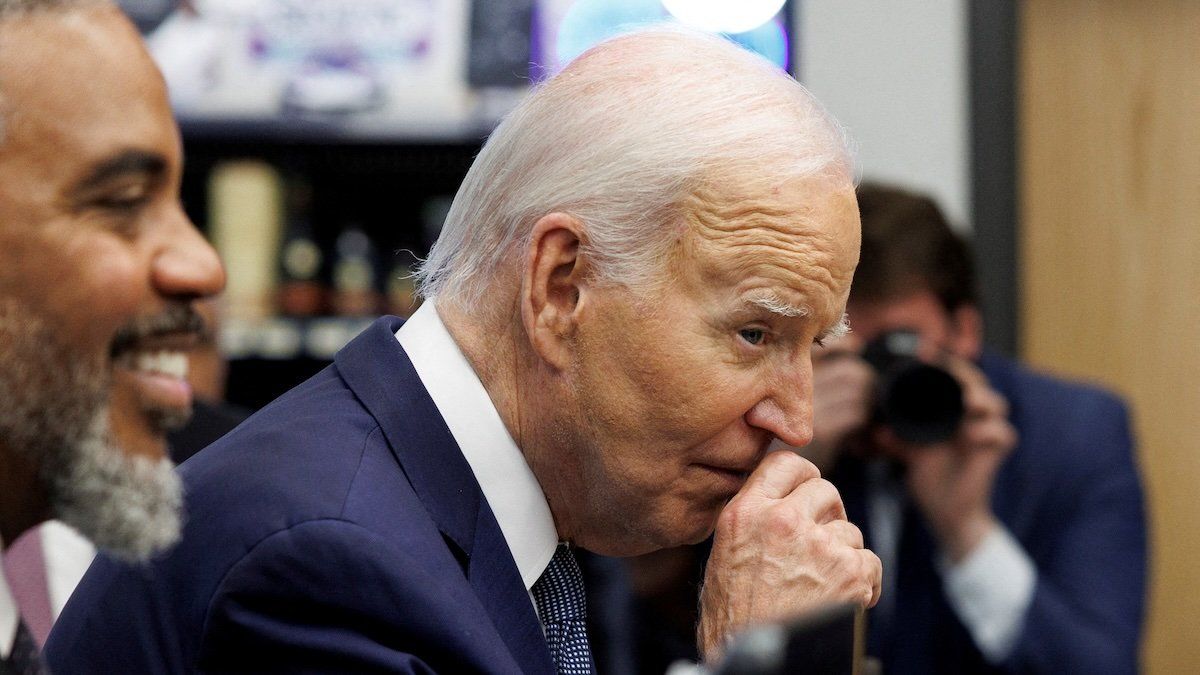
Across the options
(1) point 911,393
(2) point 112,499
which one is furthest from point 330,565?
(1) point 911,393

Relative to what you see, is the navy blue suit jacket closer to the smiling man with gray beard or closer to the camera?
the smiling man with gray beard

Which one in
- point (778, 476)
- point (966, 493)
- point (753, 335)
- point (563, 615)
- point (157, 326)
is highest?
point (157, 326)

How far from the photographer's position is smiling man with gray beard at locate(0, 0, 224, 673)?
3.14 ft

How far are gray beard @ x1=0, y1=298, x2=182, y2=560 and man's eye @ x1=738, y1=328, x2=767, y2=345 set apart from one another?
0.47m

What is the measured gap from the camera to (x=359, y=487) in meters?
1.06

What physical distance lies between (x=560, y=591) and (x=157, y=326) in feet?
1.40

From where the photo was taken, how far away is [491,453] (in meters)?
1.21

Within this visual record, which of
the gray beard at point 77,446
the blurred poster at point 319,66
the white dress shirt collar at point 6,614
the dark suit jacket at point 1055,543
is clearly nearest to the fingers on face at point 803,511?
the gray beard at point 77,446

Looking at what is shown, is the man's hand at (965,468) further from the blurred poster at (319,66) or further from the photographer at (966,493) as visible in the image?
the blurred poster at (319,66)

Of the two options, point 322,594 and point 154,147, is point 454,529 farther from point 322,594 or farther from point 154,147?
point 154,147

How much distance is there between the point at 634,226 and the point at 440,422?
8.9 inches

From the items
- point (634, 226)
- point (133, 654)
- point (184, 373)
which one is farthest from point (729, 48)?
point (133, 654)

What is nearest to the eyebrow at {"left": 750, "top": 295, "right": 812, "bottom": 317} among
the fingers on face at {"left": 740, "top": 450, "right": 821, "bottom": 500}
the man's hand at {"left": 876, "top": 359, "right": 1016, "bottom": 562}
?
the fingers on face at {"left": 740, "top": 450, "right": 821, "bottom": 500}

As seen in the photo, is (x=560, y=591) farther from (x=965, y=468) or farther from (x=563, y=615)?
(x=965, y=468)
